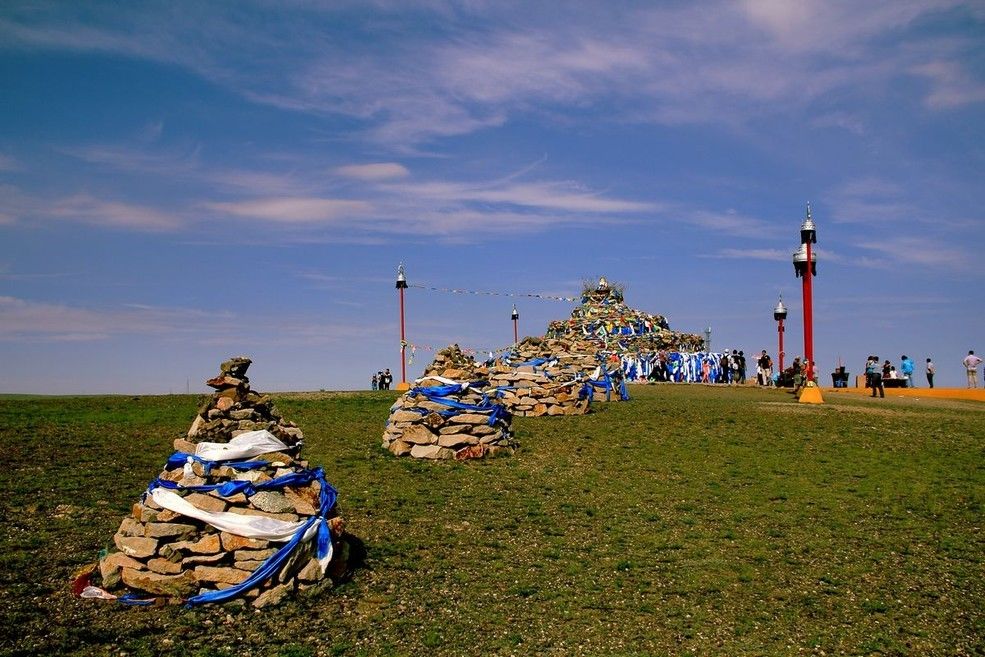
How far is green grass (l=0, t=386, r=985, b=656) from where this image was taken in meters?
8.85

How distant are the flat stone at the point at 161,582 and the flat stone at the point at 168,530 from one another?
43 centimetres

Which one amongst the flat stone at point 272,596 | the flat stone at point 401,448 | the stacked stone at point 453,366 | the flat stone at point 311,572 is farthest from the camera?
the stacked stone at point 453,366

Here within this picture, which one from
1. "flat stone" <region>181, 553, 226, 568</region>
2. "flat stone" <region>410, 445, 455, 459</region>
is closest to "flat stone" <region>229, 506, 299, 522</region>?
"flat stone" <region>181, 553, 226, 568</region>

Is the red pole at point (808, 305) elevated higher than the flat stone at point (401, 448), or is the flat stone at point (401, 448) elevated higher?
the red pole at point (808, 305)

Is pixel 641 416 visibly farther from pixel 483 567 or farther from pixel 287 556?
pixel 287 556

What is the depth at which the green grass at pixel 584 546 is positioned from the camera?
885 centimetres

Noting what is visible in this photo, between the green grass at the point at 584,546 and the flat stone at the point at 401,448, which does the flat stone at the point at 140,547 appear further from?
the flat stone at the point at 401,448

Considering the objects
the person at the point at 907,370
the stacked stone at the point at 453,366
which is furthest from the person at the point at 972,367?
the stacked stone at the point at 453,366

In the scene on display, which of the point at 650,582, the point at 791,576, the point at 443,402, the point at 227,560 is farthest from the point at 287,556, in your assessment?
the point at 443,402

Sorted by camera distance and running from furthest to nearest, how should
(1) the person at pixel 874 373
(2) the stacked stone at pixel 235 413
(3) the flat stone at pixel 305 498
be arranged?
1. (1) the person at pixel 874 373
2. (2) the stacked stone at pixel 235 413
3. (3) the flat stone at pixel 305 498

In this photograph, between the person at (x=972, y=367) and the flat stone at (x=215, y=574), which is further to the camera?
the person at (x=972, y=367)

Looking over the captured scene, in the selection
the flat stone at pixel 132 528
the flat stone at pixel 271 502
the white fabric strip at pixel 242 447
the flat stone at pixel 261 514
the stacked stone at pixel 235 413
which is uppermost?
the stacked stone at pixel 235 413

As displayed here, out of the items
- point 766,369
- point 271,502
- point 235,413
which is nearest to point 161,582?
point 271,502

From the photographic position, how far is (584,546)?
12023mm
